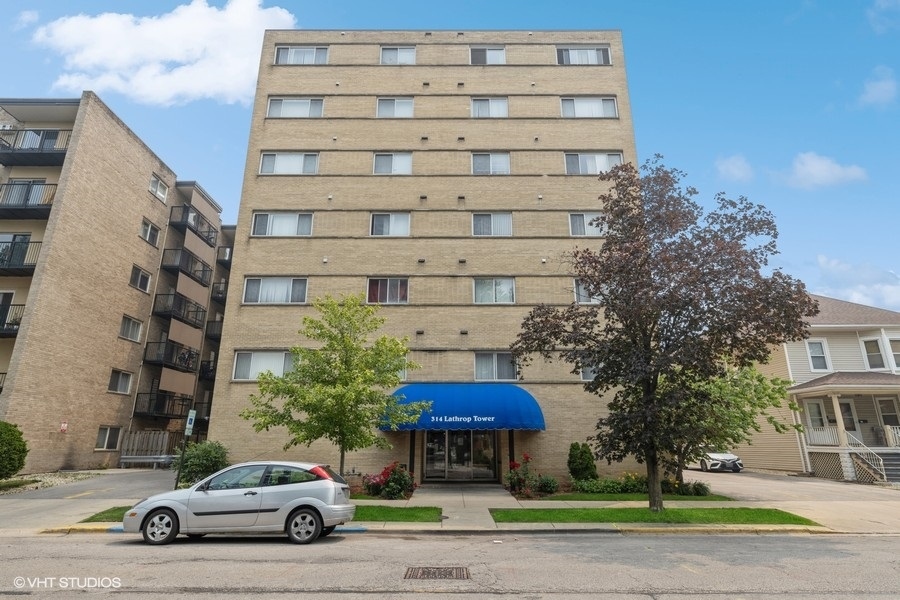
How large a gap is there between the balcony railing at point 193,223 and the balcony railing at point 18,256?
8.84m

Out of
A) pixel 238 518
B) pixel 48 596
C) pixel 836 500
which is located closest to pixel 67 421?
pixel 238 518

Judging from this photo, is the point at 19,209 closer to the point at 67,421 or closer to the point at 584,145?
the point at 67,421

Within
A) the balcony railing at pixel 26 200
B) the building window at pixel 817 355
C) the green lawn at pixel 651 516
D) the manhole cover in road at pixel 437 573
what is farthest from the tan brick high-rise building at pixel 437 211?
the building window at pixel 817 355

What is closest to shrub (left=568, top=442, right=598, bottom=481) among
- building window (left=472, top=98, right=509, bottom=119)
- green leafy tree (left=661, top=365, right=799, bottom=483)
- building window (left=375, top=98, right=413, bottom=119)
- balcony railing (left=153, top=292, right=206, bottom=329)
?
green leafy tree (left=661, top=365, right=799, bottom=483)

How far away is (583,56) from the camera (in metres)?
26.2

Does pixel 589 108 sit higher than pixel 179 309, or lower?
higher

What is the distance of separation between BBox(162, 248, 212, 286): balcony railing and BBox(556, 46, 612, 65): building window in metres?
25.0

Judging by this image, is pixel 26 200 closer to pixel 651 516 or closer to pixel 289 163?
pixel 289 163

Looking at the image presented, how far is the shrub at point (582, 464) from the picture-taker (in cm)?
1809

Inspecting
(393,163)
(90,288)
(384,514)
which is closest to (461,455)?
(384,514)

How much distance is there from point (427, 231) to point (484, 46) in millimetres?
11399

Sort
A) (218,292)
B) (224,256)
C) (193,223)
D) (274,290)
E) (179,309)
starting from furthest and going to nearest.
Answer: (224,256), (218,292), (193,223), (179,309), (274,290)

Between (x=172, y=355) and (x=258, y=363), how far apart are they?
508 inches

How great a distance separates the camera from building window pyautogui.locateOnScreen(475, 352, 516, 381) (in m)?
20.2
